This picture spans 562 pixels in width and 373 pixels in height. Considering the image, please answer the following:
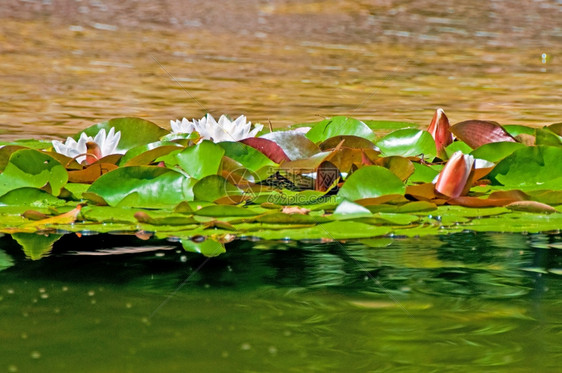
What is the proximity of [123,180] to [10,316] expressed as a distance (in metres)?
0.87

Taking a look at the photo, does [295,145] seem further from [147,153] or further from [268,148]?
[147,153]

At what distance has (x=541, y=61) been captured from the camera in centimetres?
686

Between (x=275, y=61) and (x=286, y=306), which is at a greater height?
(x=286, y=306)

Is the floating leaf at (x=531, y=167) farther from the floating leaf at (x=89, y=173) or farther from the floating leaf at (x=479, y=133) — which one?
the floating leaf at (x=89, y=173)

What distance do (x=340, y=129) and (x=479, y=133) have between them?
1.53 ft

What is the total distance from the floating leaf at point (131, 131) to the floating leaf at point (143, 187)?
1.63 ft

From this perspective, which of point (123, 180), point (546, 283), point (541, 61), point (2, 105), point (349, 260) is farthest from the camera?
point (541, 61)

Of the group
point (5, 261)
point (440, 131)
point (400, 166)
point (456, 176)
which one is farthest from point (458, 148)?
point (5, 261)

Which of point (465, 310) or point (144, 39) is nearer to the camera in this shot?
point (465, 310)

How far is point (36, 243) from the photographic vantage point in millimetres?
1834

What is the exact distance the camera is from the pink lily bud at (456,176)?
2.12 meters

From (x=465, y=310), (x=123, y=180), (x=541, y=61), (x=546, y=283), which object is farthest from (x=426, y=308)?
(x=541, y=61)

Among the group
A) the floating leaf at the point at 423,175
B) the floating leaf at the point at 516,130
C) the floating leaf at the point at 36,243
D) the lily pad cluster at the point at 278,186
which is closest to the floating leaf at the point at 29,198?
the lily pad cluster at the point at 278,186

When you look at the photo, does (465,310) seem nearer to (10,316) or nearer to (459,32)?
(10,316)
